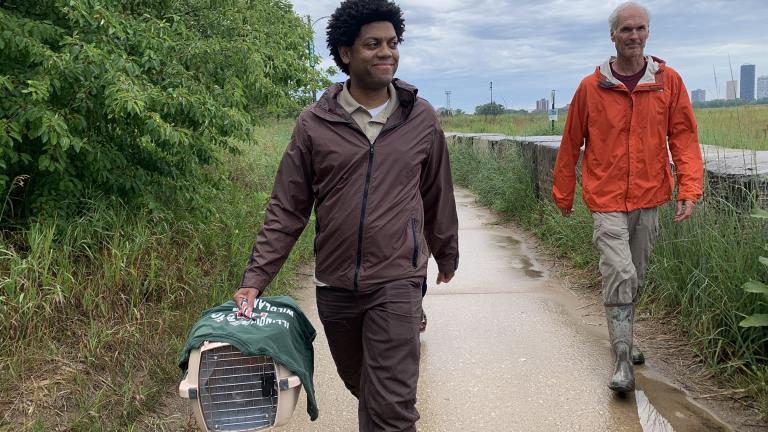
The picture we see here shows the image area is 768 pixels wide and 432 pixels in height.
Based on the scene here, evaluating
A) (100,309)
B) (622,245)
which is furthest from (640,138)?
(100,309)

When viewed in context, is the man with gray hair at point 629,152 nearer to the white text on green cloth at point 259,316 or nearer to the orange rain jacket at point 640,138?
the orange rain jacket at point 640,138

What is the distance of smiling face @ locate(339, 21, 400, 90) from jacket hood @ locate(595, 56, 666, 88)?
1.67 metres

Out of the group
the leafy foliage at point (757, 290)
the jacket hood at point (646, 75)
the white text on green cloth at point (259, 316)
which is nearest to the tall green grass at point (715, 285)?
the leafy foliage at point (757, 290)

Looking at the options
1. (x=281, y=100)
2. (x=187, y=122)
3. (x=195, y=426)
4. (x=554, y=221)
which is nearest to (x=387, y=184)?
(x=195, y=426)

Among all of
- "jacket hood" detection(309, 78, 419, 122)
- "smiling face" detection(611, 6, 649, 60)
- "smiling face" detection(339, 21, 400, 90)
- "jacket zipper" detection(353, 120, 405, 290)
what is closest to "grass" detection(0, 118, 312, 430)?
"jacket zipper" detection(353, 120, 405, 290)

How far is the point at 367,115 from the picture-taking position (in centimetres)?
268

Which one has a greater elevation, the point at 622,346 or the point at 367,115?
the point at 367,115

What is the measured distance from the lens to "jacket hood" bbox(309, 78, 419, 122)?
8.62 feet

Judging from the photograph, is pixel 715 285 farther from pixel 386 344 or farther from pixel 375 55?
pixel 375 55

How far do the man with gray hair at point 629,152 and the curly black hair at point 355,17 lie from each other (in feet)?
5.42

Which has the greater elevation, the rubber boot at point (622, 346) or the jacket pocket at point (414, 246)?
the jacket pocket at point (414, 246)

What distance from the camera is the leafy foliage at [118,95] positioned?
13.3ft

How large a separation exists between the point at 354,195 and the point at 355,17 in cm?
72

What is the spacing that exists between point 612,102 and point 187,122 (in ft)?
9.70
